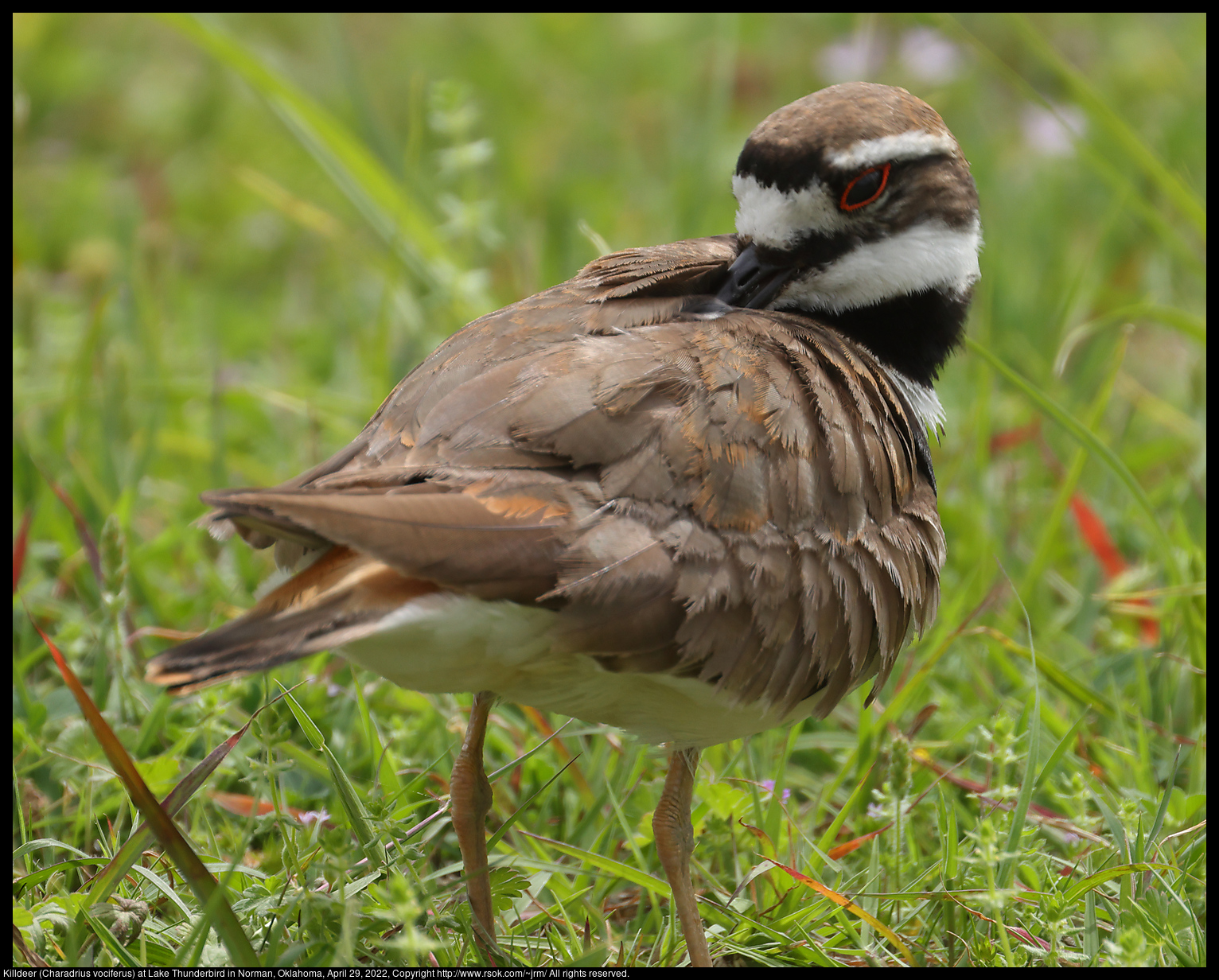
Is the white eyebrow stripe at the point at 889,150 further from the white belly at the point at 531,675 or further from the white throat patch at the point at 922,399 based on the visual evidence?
the white belly at the point at 531,675

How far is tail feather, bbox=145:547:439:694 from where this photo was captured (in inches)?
73.5

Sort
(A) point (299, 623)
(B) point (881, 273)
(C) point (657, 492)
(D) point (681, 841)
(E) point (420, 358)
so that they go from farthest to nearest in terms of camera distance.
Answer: (E) point (420, 358) → (B) point (881, 273) → (D) point (681, 841) → (C) point (657, 492) → (A) point (299, 623)

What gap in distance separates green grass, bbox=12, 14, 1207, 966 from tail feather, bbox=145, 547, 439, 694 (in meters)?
0.46

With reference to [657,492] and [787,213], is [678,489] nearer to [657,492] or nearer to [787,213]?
[657,492]

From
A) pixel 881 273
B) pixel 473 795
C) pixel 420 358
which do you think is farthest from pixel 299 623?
pixel 420 358

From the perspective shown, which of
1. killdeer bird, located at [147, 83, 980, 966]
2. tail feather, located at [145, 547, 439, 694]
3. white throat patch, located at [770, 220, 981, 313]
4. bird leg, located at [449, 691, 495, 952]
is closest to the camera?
tail feather, located at [145, 547, 439, 694]

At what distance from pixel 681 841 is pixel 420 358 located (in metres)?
2.57

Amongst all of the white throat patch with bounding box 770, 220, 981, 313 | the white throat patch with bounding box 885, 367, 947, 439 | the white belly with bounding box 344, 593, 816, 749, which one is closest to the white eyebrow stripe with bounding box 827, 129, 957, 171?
the white throat patch with bounding box 770, 220, 981, 313

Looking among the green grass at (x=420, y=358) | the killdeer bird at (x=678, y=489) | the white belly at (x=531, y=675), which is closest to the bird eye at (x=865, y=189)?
the killdeer bird at (x=678, y=489)

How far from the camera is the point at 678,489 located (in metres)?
2.22

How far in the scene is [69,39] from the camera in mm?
7016

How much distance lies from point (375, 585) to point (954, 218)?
165 centimetres

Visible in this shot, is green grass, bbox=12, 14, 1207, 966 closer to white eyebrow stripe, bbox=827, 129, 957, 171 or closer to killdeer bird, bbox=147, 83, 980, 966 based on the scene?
killdeer bird, bbox=147, 83, 980, 966

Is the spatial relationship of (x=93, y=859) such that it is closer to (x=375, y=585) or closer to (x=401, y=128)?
(x=375, y=585)
